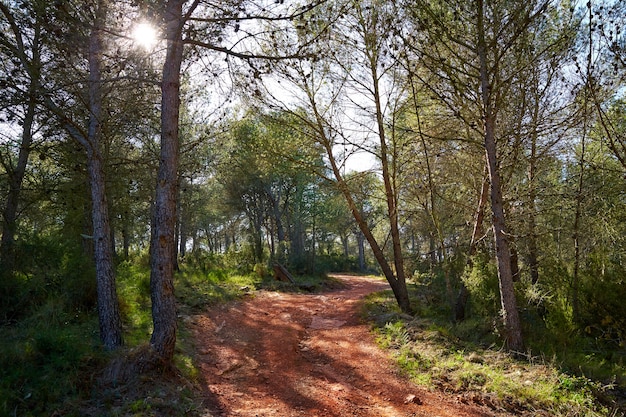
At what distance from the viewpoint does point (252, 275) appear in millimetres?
17141

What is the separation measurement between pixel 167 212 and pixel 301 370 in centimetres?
325

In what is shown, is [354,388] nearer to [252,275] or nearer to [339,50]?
[339,50]

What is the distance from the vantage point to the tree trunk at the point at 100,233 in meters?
5.84

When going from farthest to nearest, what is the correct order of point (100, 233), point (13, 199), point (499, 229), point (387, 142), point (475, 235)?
point (387, 142), point (475, 235), point (13, 199), point (499, 229), point (100, 233)

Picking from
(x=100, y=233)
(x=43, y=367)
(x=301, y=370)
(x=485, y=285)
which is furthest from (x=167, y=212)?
(x=485, y=285)

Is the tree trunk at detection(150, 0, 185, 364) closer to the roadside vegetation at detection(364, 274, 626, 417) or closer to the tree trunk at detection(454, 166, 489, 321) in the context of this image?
the roadside vegetation at detection(364, 274, 626, 417)

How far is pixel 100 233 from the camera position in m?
6.01

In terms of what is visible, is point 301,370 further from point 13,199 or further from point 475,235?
point 13,199

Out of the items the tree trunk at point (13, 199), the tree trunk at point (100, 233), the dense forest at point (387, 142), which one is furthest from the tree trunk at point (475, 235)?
the tree trunk at point (13, 199)

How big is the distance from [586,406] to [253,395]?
416 cm

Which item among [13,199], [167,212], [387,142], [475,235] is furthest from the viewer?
[387,142]

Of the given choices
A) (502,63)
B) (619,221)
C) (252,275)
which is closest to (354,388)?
(619,221)

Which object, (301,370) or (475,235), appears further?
(475,235)

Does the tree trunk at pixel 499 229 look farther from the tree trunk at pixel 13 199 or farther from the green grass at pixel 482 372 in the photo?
the tree trunk at pixel 13 199
